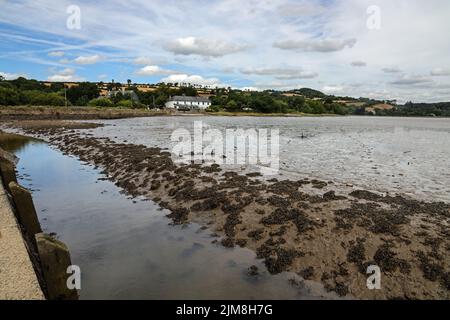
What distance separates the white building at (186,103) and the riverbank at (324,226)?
13755 cm

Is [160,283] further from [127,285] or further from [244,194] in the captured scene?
[244,194]

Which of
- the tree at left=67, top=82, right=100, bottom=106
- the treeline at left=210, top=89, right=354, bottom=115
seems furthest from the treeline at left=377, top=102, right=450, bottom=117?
the tree at left=67, top=82, right=100, bottom=106

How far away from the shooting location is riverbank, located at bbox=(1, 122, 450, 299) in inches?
304

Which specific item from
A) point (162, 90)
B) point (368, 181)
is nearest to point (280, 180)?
point (368, 181)

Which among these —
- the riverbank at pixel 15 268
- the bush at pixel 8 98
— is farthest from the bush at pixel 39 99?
the riverbank at pixel 15 268

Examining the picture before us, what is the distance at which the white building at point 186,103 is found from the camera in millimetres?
152250

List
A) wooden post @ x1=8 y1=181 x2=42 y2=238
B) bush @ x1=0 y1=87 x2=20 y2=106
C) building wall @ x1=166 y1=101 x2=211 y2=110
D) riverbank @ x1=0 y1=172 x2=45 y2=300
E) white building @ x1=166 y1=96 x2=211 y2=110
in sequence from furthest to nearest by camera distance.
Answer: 1. building wall @ x1=166 y1=101 x2=211 y2=110
2. white building @ x1=166 y1=96 x2=211 y2=110
3. bush @ x1=0 y1=87 x2=20 y2=106
4. wooden post @ x1=8 y1=181 x2=42 y2=238
5. riverbank @ x1=0 y1=172 x2=45 y2=300

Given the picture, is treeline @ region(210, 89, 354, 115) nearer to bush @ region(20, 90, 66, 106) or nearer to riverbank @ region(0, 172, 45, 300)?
bush @ region(20, 90, 66, 106)

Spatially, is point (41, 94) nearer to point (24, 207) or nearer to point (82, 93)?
point (82, 93)

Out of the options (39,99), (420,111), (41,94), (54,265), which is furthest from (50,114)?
(420,111)

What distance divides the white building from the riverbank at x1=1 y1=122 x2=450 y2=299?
451ft

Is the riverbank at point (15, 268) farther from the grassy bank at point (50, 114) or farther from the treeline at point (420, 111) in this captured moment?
the treeline at point (420, 111)

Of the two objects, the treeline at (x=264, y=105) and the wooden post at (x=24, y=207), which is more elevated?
the treeline at (x=264, y=105)

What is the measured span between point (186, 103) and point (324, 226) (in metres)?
151
